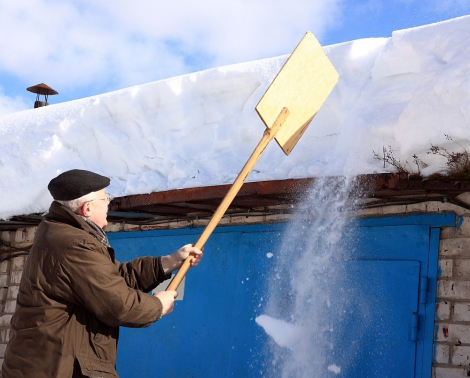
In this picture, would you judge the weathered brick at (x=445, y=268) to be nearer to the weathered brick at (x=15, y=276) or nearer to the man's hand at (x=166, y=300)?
the man's hand at (x=166, y=300)

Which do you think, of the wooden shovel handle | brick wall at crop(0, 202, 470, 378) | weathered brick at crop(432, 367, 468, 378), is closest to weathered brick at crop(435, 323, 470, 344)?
brick wall at crop(0, 202, 470, 378)

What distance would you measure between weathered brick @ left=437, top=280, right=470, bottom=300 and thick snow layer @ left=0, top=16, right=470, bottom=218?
0.90 m

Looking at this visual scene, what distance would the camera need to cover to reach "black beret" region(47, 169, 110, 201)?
264 cm

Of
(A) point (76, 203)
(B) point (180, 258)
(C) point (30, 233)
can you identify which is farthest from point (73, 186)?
(C) point (30, 233)

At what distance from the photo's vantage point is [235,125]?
198 inches

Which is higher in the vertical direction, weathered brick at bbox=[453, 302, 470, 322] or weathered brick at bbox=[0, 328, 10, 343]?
weathered brick at bbox=[453, 302, 470, 322]

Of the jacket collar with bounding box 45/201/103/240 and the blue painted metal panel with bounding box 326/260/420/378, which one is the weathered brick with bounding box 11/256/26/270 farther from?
the jacket collar with bounding box 45/201/103/240

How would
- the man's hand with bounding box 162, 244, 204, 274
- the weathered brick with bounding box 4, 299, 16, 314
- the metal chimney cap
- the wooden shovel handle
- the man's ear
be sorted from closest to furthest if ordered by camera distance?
1. the man's ear
2. the wooden shovel handle
3. the man's hand with bounding box 162, 244, 204, 274
4. the weathered brick with bounding box 4, 299, 16, 314
5. the metal chimney cap

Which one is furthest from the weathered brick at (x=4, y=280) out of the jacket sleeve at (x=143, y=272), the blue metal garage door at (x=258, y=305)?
the jacket sleeve at (x=143, y=272)

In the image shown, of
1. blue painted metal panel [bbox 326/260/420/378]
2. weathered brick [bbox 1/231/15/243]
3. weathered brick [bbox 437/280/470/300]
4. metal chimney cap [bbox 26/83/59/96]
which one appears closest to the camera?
weathered brick [bbox 437/280/470/300]

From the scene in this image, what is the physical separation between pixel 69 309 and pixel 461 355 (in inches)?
103

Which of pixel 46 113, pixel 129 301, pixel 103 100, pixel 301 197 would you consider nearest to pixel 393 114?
pixel 301 197

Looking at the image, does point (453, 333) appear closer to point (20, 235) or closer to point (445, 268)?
point (445, 268)

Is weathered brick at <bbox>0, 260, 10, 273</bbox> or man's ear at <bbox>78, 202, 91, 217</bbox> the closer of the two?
man's ear at <bbox>78, 202, 91, 217</bbox>
